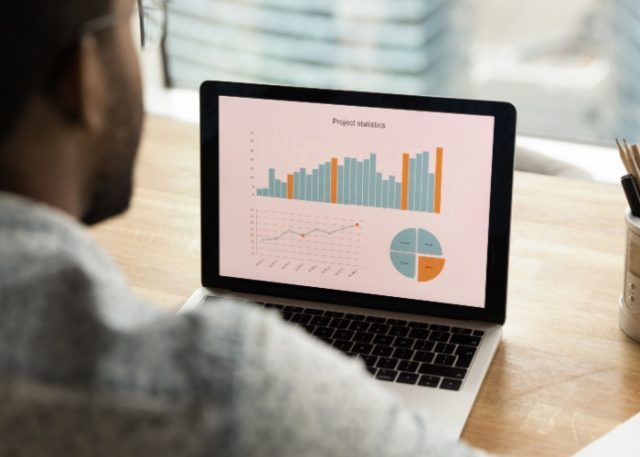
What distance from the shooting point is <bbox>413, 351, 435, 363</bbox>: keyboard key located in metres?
1.16

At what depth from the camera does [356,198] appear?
1.26 m

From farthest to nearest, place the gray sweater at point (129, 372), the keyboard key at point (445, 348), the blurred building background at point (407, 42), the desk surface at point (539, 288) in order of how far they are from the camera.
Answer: the blurred building background at point (407, 42)
the keyboard key at point (445, 348)
the desk surface at point (539, 288)
the gray sweater at point (129, 372)

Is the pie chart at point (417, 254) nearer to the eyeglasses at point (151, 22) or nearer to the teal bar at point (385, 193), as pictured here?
the teal bar at point (385, 193)

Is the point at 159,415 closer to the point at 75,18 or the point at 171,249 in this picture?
the point at 75,18

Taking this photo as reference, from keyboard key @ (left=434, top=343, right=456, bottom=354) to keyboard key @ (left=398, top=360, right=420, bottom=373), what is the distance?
0.14ft

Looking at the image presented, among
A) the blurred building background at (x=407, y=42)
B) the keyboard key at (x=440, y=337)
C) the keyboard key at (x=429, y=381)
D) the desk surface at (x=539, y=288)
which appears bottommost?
the blurred building background at (x=407, y=42)

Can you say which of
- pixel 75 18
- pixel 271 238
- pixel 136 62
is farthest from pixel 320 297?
pixel 75 18

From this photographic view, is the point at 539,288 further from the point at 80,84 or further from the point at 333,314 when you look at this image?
the point at 80,84

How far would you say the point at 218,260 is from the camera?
1.34 meters

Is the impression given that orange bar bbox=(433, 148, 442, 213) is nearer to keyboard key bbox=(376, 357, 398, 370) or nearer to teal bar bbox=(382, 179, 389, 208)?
teal bar bbox=(382, 179, 389, 208)

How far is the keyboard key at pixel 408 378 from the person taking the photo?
112cm

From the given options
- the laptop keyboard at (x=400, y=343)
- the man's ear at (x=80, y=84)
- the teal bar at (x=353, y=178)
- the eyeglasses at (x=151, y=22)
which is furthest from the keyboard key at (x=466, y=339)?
the man's ear at (x=80, y=84)

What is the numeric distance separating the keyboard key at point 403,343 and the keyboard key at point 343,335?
0.06m

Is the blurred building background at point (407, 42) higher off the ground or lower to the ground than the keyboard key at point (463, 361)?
lower
